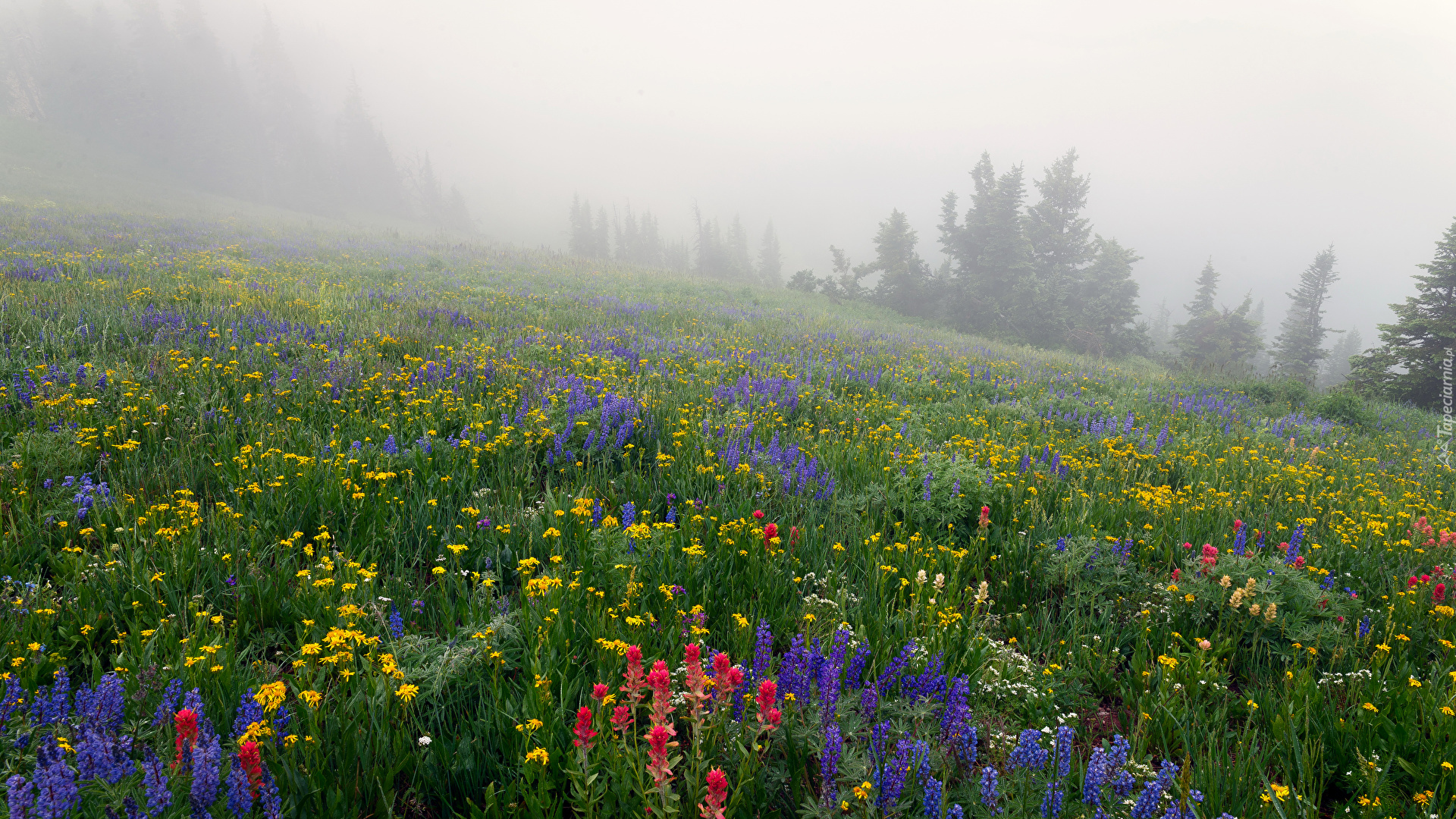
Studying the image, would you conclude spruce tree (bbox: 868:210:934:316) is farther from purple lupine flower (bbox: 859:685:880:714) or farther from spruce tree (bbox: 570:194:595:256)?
spruce tree (bbox: 570:194:595:256)

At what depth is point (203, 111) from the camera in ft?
198

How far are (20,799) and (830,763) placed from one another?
1.96m

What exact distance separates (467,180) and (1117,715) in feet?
512

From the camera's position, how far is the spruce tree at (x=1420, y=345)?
1452 centimetres

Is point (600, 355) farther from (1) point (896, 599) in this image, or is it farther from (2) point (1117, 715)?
(2) point (1117, 715)

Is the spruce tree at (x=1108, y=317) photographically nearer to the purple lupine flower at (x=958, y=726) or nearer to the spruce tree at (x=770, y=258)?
the purple lupine flower at (x=958, y=726)

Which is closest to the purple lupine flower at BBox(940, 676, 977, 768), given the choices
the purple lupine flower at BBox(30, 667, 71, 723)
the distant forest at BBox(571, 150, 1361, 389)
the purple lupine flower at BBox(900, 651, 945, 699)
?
the purple lupine flower at BBox(900, 651, 945, 699)

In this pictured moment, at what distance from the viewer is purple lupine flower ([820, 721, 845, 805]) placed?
68.3 inches

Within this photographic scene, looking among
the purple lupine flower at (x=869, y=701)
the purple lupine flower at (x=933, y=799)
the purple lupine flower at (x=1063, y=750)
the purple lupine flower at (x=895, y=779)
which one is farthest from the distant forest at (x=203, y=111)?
the purple lupine flower at (x=1063, y=750)

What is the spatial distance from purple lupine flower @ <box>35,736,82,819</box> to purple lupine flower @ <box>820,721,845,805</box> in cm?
186

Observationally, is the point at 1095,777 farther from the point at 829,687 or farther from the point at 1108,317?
the point at 1108,317

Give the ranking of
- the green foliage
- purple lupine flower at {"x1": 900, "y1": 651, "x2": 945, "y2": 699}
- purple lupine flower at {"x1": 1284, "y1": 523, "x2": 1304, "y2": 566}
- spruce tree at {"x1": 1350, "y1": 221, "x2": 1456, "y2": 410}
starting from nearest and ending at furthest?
purple lupine flower at {"x1": 900, "y1": 651, "x2": 945, "y2": 699}, purple lupine flower at {"x1": 1284, "y1": 523, "x2": 1304, "y2": 566}, the green foliage, spruce tree at {"x1": 1350, "y1": 221, "x2": 1456, "y2": 410}

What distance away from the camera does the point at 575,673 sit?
93.7 inches

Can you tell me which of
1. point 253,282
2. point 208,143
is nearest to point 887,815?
point 253,282
